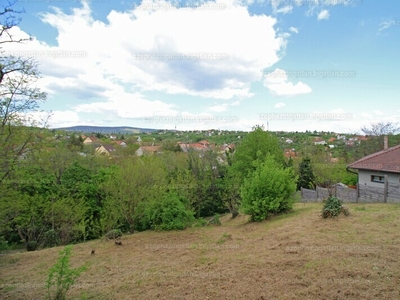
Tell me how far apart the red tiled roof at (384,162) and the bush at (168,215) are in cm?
1367

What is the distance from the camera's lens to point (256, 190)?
1363cm

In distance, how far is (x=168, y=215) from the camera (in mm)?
13367

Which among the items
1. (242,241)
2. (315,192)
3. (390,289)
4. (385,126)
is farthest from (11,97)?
(385,126)

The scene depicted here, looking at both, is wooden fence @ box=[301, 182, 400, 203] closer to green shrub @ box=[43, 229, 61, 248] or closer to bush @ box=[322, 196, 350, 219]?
bush @ box=[322, 196, 350, 219]

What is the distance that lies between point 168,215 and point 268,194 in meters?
5.86

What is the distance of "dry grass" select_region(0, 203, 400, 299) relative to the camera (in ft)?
16.3

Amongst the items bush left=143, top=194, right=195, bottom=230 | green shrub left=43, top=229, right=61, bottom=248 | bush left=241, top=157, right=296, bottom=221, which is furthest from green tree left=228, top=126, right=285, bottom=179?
green shrub left=43, top=229, right=61, bottom=248

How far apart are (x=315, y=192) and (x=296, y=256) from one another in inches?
564

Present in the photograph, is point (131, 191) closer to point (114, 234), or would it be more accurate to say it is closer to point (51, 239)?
point (114, 234)

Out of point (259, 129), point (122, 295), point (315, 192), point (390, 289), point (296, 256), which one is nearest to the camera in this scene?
point (390, 289)

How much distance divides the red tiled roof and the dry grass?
7.94 m

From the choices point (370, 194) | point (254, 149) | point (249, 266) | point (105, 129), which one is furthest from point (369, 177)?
point (105, 129)

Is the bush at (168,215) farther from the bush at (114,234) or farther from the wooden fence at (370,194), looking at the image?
the wooden fence at (370,194)

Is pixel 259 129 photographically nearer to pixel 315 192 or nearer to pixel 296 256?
pixel 315 192
